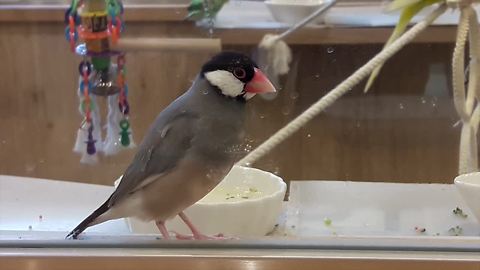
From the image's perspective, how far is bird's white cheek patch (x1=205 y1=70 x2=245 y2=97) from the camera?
0.55 metres

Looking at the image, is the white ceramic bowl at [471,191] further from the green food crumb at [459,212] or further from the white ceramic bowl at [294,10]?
the white ceramic bowl at [294,10]

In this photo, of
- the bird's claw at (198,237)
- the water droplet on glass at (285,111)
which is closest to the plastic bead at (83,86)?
the water droplet on glass at (285,111)

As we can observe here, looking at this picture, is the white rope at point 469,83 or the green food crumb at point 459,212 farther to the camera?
the white rope at point 469,83

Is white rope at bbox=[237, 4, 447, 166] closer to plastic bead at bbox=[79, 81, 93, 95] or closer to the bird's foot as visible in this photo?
the bird's foot

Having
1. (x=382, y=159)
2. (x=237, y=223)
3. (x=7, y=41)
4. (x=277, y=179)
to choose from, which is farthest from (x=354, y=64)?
(x=7, y=41)

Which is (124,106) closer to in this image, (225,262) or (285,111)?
(285,111)

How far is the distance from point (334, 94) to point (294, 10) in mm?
397

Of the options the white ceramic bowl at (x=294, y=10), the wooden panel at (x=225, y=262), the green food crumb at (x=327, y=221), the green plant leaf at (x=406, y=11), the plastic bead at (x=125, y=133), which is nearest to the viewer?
the wooden panel at (x=225, y=262)

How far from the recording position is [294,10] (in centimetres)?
122

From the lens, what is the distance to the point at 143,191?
574 mm

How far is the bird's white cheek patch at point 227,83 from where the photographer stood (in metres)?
0.55

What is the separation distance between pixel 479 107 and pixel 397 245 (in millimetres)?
367

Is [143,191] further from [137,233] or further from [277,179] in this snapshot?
[277,179]

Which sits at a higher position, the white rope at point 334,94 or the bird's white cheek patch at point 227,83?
the bird's white cheek patch at point 227,83
